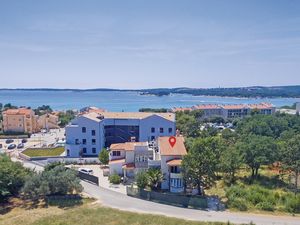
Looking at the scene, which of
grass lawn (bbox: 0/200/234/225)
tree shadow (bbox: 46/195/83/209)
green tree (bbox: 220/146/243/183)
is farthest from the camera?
green tree (bbox: 220/146/243/183)

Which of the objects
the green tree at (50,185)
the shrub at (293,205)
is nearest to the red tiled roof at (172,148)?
the green tree at (50,185)

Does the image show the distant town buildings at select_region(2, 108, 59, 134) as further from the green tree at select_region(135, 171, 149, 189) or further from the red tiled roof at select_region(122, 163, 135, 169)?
the green tree at select_region(135, 171, 149, 189)

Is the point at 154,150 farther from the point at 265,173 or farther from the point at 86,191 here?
the point at 265,173

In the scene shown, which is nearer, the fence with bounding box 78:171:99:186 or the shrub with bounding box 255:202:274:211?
the shrub with bounding box 255:202:274:211

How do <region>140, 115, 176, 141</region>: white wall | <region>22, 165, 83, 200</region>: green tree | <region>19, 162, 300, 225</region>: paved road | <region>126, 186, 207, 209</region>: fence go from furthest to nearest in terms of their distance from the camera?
1. <region>140, 115, 176, 141</region>: white wall
2. <region>22, 165, 83, 200</region>: green tree
3. <region>126, 186, 207, 209</region>: fence
4. <region>19, 162, 300, 225</region>: paved road

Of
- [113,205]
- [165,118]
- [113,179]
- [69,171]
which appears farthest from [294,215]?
[165,118]

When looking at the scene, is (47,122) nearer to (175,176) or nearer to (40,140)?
(40,140)

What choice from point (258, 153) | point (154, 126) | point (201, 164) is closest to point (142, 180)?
point (201, 164)

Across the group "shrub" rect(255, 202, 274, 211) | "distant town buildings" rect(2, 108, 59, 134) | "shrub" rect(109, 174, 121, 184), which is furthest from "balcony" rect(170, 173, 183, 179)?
"distant town buildings" rect(2, 108, 59, 134)
